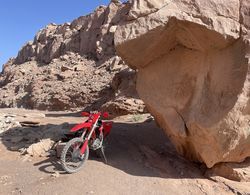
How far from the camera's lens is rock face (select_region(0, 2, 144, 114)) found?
16938 millimetres

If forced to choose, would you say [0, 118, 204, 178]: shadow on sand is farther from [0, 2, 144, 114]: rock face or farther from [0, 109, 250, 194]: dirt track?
[0, 2, 144, 114]: rock face

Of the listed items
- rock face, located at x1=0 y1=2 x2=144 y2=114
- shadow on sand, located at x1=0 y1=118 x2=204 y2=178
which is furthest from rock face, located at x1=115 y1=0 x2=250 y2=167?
rock face, located at x1=0 y1=2 x2=144 y2=114

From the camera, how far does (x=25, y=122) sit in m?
7.97

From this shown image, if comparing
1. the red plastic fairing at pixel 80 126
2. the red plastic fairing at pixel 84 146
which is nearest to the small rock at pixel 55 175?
the red plastic fairing at pixel 84 146

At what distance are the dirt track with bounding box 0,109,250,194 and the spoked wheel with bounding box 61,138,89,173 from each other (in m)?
0.12

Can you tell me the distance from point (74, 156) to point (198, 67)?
2424 mm

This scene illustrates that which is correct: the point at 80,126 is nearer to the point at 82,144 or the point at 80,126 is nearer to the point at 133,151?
the point at 82,144

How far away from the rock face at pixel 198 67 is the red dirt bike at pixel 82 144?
3.47 ft

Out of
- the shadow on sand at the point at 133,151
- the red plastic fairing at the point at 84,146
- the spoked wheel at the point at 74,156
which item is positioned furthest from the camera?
the shadow on sand at the point at 133,151

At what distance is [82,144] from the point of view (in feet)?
18.1

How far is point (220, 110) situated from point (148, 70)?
5.33ft

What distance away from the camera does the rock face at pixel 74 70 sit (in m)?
16.9

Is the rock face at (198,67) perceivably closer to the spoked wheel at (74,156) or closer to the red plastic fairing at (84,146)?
the red plastic fairing at (84,146)

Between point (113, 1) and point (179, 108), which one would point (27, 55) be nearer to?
point (113, 1)
